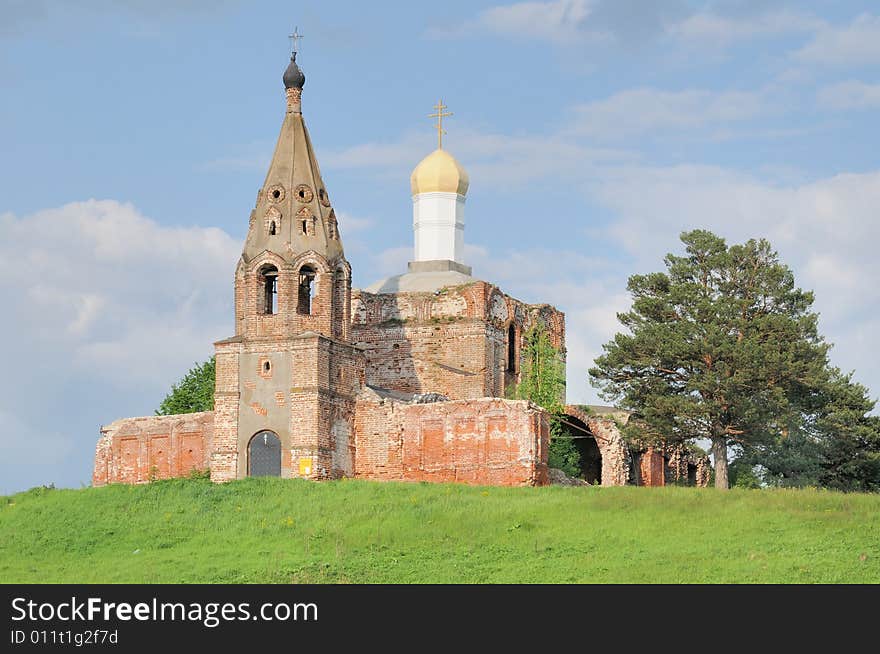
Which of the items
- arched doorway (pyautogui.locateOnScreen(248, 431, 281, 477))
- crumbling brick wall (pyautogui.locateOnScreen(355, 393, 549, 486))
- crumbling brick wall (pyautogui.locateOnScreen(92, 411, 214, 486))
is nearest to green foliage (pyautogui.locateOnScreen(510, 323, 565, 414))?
crumbling brick wall (pyautogui.locateOnScreen(355, 393, 549, 486))

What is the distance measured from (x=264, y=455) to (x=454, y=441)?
4415 millimetres

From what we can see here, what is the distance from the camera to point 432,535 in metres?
33.9

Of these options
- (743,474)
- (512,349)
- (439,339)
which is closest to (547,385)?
(512,349)

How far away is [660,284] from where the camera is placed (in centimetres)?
4547

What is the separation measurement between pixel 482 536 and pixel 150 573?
637 centimetres

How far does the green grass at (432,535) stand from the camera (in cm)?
3058

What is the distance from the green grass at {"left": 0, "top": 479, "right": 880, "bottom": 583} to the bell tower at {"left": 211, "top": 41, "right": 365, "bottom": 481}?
1.77 meters

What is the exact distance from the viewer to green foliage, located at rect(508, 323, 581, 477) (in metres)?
46.5

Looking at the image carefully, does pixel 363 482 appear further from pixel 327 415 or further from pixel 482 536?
pixel 482 536

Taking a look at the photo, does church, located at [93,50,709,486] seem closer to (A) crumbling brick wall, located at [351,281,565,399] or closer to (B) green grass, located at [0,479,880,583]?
(A) crumbling brick wall, located at [351,281,565,399]

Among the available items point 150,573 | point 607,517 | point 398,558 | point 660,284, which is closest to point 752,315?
point 660,284
